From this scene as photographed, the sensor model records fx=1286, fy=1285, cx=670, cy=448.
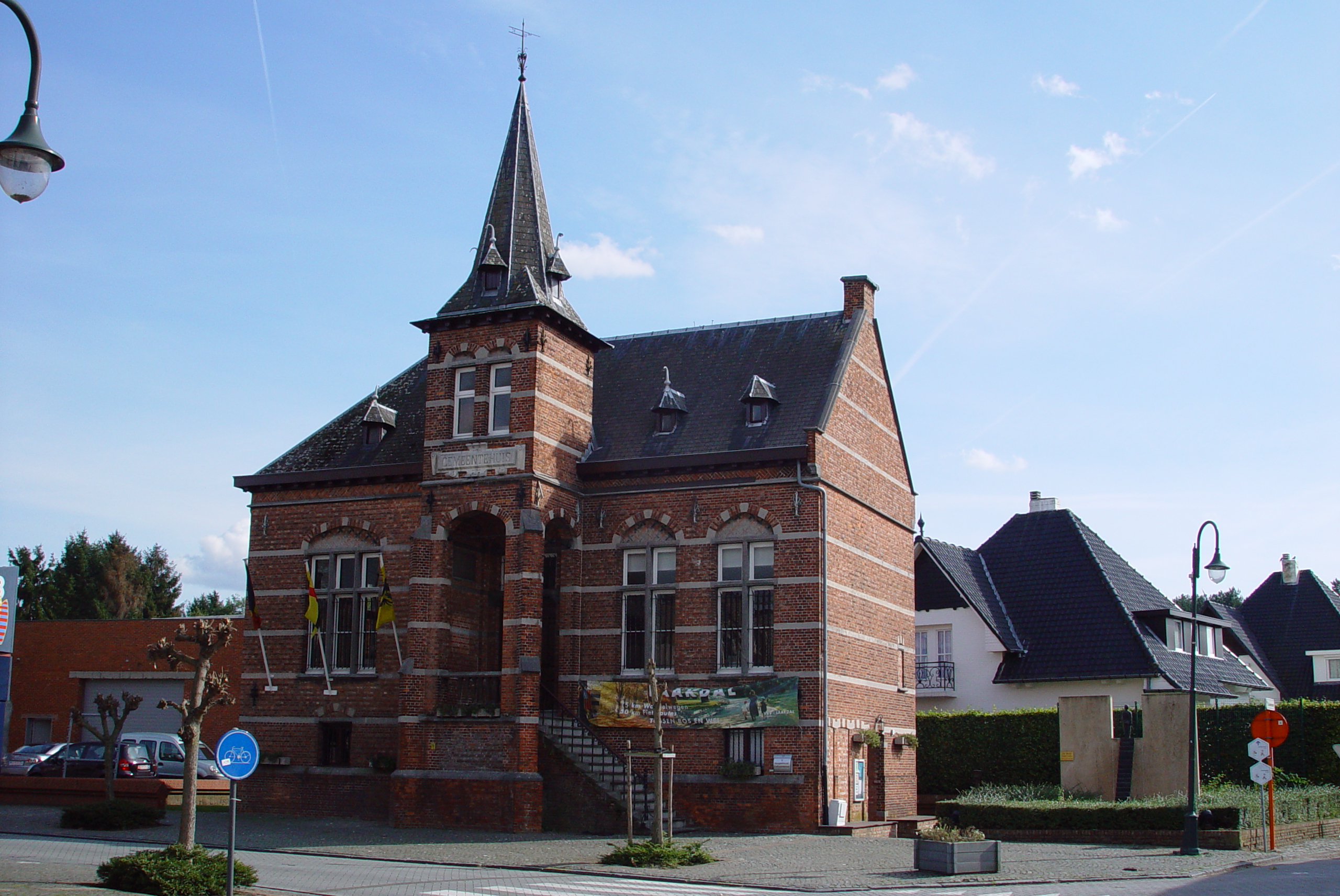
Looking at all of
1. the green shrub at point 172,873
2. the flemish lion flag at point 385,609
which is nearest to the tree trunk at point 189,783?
the green shrub at point 172,873

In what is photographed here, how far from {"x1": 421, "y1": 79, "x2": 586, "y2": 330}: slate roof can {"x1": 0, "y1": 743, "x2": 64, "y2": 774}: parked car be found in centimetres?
1617

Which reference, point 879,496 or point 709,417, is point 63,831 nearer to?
point 709,417

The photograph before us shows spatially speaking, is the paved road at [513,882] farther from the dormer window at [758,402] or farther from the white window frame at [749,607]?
the dormer window at [758,402]

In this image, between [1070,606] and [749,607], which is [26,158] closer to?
[749,607]

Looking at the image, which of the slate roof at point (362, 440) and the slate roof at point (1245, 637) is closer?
the slate roof at point (362, 440)

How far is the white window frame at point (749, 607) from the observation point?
25.2m

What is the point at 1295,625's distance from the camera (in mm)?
46562

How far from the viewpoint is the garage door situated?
3931 cm

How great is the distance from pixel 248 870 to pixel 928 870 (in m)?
9.29

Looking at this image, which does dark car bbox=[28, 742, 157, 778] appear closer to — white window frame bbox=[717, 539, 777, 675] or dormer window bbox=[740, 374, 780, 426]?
white window frame bbox=[717, 539, 777, 675]

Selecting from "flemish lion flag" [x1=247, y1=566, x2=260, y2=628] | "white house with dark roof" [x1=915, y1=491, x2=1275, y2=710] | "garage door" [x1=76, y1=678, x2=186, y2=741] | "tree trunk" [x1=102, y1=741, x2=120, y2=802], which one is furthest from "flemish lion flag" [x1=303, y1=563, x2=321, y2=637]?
"white house with dark roof" [x1=915, y1=491, x2=1275, y2=710]

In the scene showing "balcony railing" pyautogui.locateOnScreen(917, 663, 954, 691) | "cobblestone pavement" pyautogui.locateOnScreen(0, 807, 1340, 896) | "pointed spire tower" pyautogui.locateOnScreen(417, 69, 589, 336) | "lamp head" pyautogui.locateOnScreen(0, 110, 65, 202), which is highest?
"pointed spire tower" pyautogui.locateOnScreen(417, 69, 589, 336)

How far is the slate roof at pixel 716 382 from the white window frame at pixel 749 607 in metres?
2.14

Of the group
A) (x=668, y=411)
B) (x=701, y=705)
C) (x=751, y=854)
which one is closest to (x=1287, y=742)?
(x=701, y=705)
